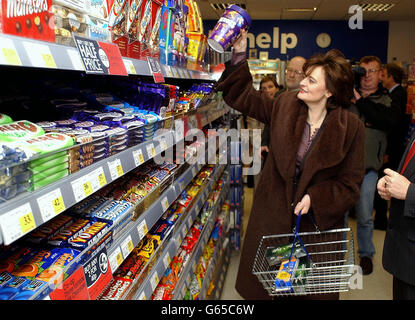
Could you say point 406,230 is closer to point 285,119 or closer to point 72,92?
point 285,119

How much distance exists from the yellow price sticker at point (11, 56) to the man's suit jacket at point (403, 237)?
4.65ft

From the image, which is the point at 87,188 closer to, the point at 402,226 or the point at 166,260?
the point at 166,260

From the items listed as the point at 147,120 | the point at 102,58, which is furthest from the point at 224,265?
the point at 102,58

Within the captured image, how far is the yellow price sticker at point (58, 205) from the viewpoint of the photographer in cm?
76

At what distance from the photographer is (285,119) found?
1.99m

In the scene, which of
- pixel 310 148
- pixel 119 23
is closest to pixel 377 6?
pixel 310 148

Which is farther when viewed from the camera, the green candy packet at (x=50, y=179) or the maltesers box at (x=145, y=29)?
the maltesers box at (x=145, y=29)

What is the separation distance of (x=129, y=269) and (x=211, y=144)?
1.57 metres

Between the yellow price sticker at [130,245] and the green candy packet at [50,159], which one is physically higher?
the green candy packet at [50,159]

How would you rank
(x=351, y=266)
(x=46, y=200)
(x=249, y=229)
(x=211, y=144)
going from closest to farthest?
(x=46, y=200) → (x=351, y=266) → (x=249, y=229) → (x=211, y=144)

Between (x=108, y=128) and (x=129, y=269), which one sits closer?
(x=108, y=128)

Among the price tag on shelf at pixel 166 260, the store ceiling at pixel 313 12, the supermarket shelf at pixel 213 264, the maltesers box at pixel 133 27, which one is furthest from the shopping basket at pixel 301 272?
the store ceiling at pixel 313 12

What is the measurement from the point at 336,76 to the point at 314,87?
0.12 m

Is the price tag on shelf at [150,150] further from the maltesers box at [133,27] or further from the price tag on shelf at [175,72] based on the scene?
the price tag on shelf at [175,72]
